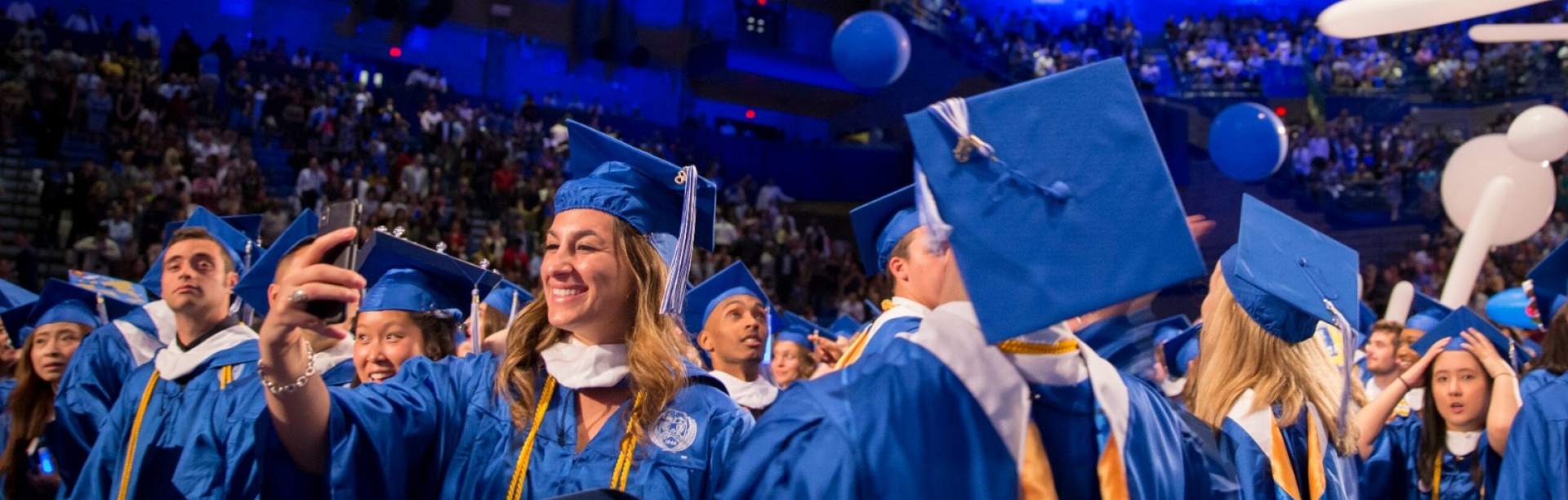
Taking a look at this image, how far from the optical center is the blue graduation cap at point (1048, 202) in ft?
4.87

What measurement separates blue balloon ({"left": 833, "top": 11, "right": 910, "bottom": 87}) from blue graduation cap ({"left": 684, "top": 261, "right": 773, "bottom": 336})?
628 centimetres

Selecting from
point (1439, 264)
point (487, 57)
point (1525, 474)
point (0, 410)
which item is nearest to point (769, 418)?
point (1525, 474)

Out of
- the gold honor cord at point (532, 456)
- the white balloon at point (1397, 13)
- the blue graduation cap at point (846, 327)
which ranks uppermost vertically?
the white balloon at point (1397, 13)

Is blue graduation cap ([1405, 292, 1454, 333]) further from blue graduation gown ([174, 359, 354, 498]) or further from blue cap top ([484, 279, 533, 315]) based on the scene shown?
blue graduation gown ([174, 359, 354, 498])

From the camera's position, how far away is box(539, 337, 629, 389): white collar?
8.09 ft

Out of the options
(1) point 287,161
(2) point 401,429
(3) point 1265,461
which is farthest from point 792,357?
(1) point 287,161

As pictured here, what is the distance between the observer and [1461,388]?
4504mm

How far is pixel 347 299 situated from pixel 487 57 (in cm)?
2226

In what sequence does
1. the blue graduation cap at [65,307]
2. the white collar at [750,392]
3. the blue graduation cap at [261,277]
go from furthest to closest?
the blue graduation cap at [65,307], the white collar at [750,392], the blue graduation cap at [261,277]

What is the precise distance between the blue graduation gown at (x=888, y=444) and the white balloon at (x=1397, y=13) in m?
Answer: 3.66

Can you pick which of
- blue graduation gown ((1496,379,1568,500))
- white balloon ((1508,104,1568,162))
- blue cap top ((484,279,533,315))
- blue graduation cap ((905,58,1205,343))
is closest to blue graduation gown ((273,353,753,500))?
blue graduation cap ((905,58,1205,343))

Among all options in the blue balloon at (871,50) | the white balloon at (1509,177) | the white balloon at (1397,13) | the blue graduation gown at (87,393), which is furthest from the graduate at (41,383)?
the white balloon at (1509,177)

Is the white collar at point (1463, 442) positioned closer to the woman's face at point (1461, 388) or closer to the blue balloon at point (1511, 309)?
the woman's face at point (1461, 388)

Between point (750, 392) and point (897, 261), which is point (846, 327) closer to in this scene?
point (750, 392)
